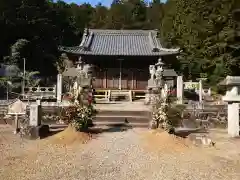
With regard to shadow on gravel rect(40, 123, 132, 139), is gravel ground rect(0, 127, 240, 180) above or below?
below

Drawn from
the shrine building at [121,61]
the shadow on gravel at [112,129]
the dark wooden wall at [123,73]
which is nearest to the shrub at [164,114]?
the shadow on gravel at [112,129]

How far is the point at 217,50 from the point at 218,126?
1739 cm

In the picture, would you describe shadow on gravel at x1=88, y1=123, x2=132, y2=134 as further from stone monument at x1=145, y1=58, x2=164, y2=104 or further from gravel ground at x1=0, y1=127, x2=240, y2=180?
stone monument at x1=145, y1=58, x2=164, y2=104

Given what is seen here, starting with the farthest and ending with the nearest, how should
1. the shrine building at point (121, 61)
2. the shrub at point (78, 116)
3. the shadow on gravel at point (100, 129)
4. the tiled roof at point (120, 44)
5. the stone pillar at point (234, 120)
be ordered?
the tiled roof at point (120, 44) → the shrine building at point (121, 61) → the stone pillar at point (234, 120) → the shadow on gravel at point (100, 129) → the shrub at point (78, 116)

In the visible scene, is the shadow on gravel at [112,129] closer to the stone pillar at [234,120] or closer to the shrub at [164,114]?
the shrub at [164,114]

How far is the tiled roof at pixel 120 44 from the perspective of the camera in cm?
2742

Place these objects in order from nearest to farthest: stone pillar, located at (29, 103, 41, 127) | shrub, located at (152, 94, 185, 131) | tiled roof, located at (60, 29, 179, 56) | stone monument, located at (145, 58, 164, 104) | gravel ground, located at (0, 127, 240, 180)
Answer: gravel ground, located at (0, 127, 240, 180)
shrub, located at (152, 94, 185, 131)
stone pillar, located at (29, 103, 41, 127)
stone monument, located at (145, 58, 164, 104)
tiled roof, located at (60, 29, 179, 56)

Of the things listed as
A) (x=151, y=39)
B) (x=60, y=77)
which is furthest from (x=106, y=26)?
(x=60, y=77)

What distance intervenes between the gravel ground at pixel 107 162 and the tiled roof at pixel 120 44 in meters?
16.9

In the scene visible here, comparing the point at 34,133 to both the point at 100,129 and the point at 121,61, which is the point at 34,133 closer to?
the point at 100,129

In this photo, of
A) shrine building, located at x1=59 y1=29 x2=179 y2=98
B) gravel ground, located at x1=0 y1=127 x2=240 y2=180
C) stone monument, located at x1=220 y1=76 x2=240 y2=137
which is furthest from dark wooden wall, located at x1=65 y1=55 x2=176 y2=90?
gravel ground, located at x1=0 y1=127 x2=240 y2=180

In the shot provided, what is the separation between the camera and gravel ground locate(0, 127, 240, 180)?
24.2 ft

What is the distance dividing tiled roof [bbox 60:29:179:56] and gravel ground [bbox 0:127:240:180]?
16.9 metres

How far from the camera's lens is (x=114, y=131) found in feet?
42.4
